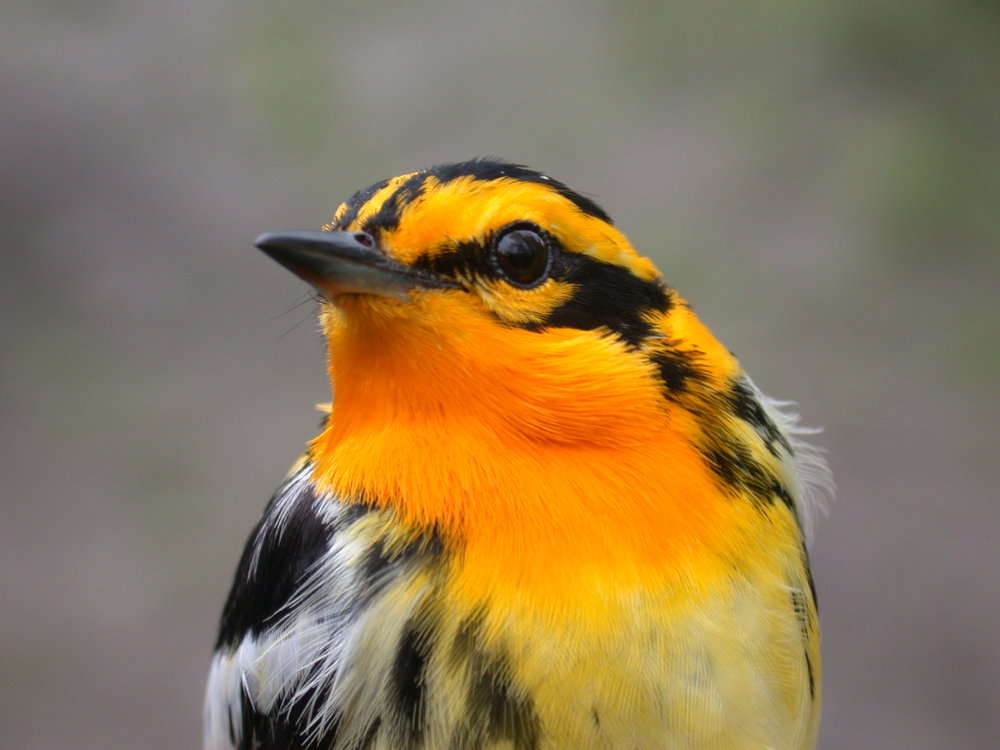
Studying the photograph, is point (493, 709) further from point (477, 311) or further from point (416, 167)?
point (416, 167)

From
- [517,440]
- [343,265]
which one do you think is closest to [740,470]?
[517,440]

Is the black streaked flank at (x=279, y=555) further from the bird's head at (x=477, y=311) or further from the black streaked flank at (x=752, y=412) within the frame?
the black streaked flank at (x=752, y=412)

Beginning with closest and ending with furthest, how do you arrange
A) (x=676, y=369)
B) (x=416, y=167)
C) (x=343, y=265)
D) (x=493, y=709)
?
(x=493, y=709), (x=343, y=265), (x=676, y=369), (x=416, y=167)

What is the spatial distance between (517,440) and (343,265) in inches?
17.4

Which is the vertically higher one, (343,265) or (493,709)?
(343,265)

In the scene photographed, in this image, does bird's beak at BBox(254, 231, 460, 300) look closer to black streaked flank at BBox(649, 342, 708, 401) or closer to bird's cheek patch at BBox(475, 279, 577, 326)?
bird's cheek patch at BBox(475, 279, 577, 326)

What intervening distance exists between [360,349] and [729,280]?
484cm

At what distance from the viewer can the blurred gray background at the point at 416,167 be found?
497cm

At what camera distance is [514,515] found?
5.86 feet

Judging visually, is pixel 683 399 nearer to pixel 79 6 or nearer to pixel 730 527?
pixel 730 527

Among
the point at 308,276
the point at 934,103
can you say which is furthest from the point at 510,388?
the point at 934,103

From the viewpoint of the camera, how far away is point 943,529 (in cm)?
524

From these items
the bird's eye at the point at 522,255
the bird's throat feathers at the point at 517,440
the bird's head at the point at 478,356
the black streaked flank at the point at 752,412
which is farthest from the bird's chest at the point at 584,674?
the bird's eye at the point at 522,255

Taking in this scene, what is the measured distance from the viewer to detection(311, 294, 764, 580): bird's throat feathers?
180cm
